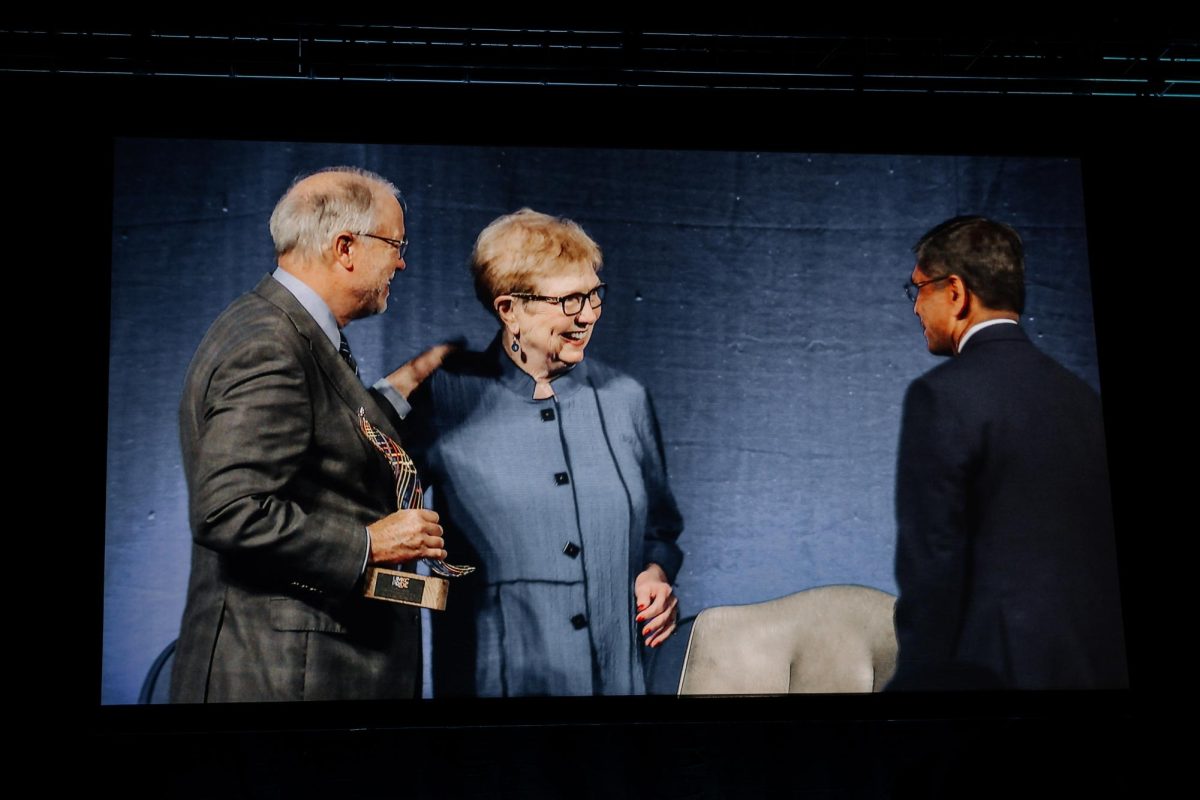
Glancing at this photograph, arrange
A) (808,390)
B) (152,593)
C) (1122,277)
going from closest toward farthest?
(152,593)
(808,390)
(1122,277)

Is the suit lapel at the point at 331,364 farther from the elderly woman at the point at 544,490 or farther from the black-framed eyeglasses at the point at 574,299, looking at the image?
the black-framed eyeglasses at the point at 574,299

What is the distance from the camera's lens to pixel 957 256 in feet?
13.2

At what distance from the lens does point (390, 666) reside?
3.70 m

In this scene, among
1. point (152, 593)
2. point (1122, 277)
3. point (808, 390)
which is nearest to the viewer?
point (152, 593)

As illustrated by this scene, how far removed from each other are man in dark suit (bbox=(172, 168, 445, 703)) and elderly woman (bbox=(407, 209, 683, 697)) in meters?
0.14

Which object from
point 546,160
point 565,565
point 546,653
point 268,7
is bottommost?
point 546,653

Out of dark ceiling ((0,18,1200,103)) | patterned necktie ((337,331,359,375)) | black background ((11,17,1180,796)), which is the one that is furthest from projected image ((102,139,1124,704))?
dark ceiling ((0,18,1200,103))

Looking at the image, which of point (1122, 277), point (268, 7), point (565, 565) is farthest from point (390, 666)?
point (1122, 277)

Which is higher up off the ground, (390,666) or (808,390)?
(808,390)

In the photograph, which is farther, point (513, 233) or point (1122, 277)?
point (1122, 277)

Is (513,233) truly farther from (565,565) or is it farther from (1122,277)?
(1122,277)

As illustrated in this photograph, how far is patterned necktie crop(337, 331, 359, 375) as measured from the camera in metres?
3.75

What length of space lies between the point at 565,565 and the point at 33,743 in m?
1.74

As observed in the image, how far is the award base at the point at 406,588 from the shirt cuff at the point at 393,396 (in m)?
0.48
